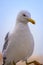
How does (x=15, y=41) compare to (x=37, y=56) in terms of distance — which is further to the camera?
(x=37, y=56)

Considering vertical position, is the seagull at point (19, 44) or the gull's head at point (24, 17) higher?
the gull's head at point (24, 17)

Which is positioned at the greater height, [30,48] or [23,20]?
[23,20]

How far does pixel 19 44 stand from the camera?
779 mm

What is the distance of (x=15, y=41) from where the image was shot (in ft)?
2.57

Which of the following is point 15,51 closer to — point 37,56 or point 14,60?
point 14,60

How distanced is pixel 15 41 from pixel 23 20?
12cm

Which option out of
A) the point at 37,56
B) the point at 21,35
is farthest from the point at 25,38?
the point at 37,56

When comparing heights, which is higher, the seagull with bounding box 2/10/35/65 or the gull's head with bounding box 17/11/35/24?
the gull's head with bounding box 17/11/35/24

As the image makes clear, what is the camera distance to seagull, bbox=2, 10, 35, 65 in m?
0.78

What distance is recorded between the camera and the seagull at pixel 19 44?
780 mm

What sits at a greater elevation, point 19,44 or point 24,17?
point 24,17

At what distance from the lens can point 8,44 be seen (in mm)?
799

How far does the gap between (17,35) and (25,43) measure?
0.05m

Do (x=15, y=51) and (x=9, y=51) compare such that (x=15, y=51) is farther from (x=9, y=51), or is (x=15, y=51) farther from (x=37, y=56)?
(x=37, y=56)
